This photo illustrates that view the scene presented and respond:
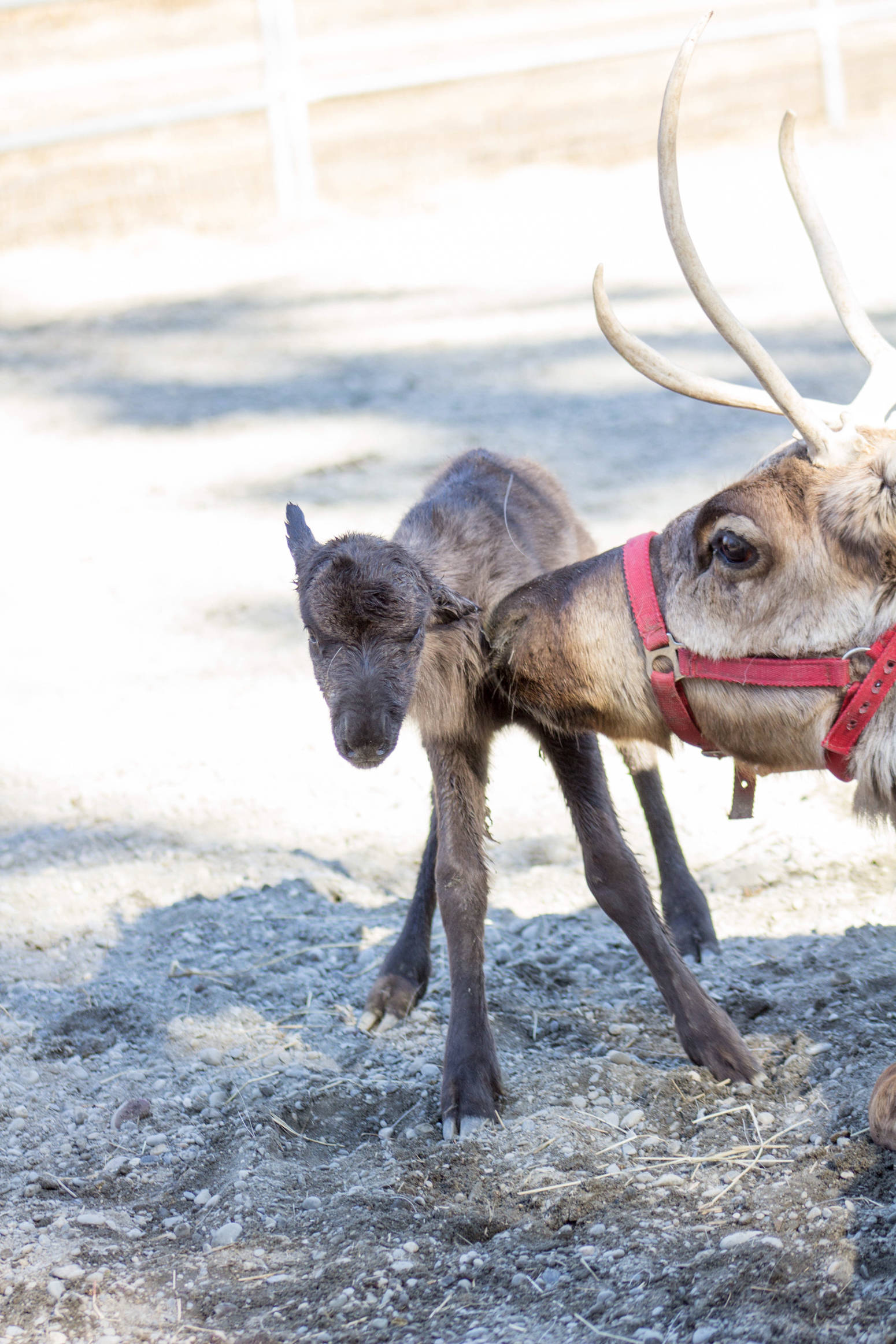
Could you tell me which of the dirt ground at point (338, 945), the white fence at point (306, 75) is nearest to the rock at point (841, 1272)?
the dirt ground at point (338, 945)

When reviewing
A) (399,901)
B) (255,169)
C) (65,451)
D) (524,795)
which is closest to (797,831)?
(524,795)

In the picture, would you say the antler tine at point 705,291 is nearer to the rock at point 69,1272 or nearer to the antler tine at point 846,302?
the antler tine at point 846,302

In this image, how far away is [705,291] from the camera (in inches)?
131

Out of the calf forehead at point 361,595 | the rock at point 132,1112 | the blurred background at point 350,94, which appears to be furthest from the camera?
the blurred background at point 350,94

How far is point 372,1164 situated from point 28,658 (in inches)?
Answer: 195

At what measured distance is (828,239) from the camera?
12.7 feet

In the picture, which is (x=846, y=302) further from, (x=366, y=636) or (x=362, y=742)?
(x=362, y=742)

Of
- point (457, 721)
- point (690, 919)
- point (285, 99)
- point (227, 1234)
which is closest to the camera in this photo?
point (227, 1234)

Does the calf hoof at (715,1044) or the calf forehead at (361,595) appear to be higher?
the calf forehead at (361,595)

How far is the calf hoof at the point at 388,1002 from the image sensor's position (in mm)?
4652

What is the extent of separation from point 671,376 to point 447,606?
97cm

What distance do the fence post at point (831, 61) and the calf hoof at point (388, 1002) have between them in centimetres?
1552

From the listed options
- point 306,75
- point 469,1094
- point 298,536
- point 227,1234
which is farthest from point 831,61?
point 227,1234

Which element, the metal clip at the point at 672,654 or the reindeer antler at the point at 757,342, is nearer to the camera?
the reindeer antler at the point at 757,342
